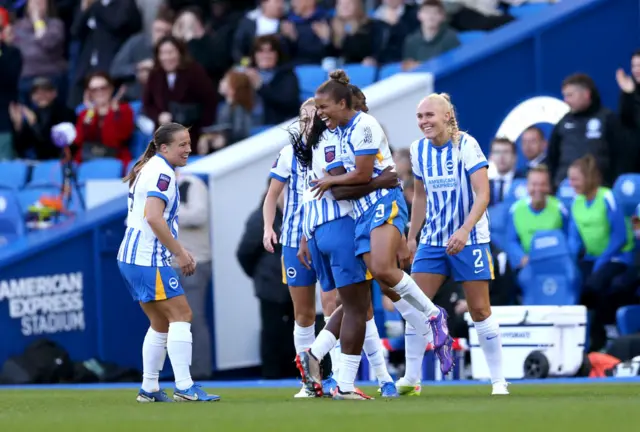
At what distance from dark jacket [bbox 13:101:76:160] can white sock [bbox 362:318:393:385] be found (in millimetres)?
9010

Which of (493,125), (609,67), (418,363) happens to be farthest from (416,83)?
(418,363)

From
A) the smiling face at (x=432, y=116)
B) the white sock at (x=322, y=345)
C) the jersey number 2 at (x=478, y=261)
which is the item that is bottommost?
the white sock at (x=322, y=345)

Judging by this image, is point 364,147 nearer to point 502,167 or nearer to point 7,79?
point 502,167

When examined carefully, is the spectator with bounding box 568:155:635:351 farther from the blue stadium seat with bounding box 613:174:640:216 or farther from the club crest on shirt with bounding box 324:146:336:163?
the club crest on shirt with bounding box 324:146:336:163

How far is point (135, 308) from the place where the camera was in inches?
601

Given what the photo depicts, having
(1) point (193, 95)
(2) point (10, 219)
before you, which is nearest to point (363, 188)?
(1) point (193, 95)

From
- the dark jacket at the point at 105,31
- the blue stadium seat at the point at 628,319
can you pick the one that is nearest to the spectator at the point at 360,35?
the dark jacket at the point at 105,31

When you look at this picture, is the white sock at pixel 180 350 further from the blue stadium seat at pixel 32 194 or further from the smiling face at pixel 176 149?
the blue stadium seat at pixel 32 194

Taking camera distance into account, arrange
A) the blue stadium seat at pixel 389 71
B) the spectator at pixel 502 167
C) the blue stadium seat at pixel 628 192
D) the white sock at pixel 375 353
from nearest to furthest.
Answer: the white sock at pixel 375 353 → the blue stadium seat at pixel 628 192 → the spectator at pixel 502 167 → the blue stadium seat at pixel 389 71

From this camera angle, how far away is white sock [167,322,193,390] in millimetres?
9670

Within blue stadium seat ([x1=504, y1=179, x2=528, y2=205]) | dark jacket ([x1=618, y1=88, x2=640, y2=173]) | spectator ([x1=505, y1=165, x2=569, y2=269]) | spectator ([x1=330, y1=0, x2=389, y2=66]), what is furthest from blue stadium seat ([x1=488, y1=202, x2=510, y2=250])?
spectator ([x1=330, y1=0, x2=389, y2=66])

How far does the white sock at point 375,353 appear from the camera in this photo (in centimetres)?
986

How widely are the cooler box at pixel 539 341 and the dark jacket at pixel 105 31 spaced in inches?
318

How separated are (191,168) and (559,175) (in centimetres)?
350
